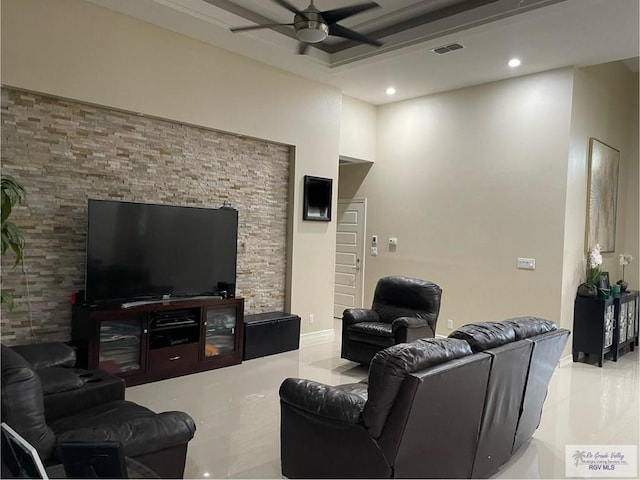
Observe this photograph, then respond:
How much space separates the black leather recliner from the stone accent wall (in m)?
1.50

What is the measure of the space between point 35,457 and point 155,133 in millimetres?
3909

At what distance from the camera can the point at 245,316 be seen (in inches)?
225

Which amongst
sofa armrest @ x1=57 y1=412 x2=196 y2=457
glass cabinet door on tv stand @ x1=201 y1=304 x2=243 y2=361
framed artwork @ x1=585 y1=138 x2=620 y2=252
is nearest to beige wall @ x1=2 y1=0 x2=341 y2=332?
glass cabinet door on tv stand @ x1=201 y1=304 x2=243 y2=361

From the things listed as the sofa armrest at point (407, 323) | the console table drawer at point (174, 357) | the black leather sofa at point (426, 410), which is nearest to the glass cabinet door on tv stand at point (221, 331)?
the console table drawer at point (174, 357)

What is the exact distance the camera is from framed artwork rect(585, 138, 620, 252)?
586cm

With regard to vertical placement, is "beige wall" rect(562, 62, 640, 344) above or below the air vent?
below

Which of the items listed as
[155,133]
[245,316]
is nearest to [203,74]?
[155,133]

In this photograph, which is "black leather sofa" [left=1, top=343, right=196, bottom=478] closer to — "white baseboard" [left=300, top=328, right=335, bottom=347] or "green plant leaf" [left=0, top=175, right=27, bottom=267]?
"green plant leaf" [left=0, top=175, right=27, bottom=267]

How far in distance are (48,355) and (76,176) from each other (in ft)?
5.66

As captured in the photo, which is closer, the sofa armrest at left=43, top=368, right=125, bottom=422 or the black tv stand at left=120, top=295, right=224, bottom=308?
the sofa armrest at left=43, top=368, right=125, bottom=422

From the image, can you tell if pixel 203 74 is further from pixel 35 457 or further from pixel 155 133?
pixel 35 457

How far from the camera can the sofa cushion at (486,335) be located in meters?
2.63

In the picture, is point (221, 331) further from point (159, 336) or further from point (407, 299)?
point (407, 299)

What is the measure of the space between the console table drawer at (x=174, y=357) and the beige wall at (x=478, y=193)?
3.51 metres
